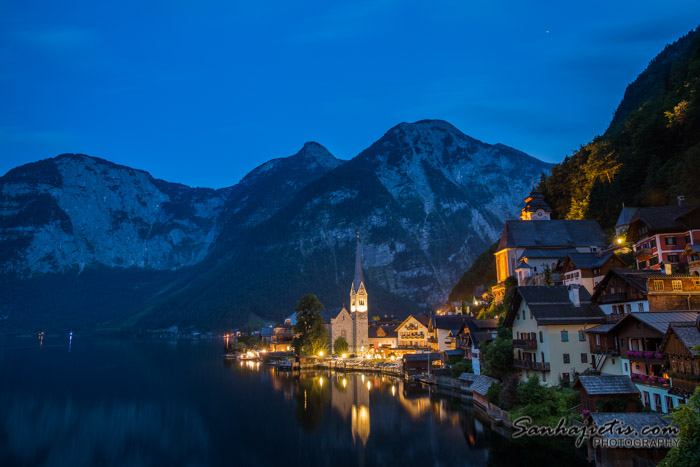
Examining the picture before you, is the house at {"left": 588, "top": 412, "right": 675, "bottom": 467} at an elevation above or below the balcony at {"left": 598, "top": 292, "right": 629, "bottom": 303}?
below

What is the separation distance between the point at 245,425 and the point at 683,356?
1597 inches

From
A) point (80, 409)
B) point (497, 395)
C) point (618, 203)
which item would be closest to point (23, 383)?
point (80, 409)

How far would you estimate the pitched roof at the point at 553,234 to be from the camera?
7356 centimetres

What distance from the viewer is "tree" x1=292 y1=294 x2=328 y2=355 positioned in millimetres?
113625

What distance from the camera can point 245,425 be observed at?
52062mm

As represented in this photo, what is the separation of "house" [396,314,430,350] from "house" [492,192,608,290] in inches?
1293

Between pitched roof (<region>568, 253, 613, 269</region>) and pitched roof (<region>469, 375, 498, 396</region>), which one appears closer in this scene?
pitched roof (<region>568, 253, 613, 269</region>)

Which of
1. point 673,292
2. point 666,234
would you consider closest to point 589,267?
point 666,234

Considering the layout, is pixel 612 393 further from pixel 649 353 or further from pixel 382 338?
pixel 382 338

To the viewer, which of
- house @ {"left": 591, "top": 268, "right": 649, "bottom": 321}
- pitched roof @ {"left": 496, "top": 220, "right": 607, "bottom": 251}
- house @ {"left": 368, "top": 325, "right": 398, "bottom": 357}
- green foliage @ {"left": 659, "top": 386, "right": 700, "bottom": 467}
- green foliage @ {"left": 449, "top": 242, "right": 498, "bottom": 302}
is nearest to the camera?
green foliage @ {"left": 659, "top": 386, "right": 700, "bottom": 467}

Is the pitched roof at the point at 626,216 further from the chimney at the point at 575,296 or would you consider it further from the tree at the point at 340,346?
the tree at the point at 340,346

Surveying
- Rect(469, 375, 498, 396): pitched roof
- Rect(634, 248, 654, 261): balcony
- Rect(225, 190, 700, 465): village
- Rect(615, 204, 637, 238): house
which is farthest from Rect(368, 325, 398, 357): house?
Rect(634, 248, 654, 261): balcony

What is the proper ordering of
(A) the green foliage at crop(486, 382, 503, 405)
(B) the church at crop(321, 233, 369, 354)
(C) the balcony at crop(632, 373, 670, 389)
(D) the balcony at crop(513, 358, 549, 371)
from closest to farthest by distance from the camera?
(C) the balcony at crop(632, 373, 670, 389)
(D) the balcony at crop(513, 358, 549, 371)
(A) the green foliage at crop(486, 382, 503, 405)
(B) the church at crop(321, 233, 369, 354)

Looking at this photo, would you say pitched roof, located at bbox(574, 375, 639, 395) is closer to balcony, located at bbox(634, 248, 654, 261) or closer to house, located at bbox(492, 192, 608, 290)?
balcony, located at bbox(634, 248, 654, 261)
